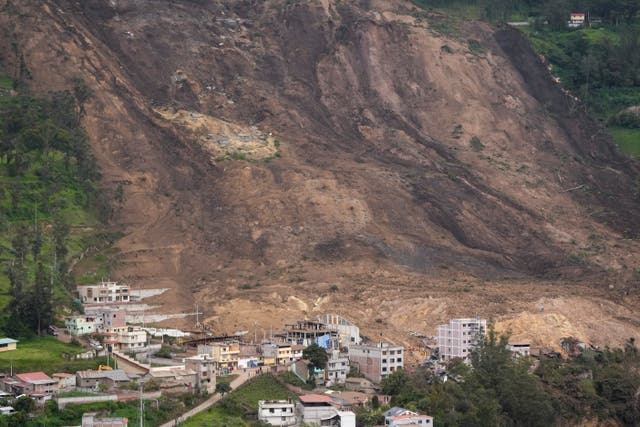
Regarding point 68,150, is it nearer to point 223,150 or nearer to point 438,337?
point 223,150

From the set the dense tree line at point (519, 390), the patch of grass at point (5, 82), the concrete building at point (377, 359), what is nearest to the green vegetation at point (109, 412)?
the dense tree line at point (519, 390)

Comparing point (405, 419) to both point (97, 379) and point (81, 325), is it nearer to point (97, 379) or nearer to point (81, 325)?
point (97, 379)

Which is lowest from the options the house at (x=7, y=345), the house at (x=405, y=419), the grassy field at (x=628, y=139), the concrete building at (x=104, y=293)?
the house at (x=405, y=419)

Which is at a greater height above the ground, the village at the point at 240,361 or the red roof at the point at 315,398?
the village at the point at 240,361

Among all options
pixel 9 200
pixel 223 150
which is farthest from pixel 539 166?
pixel 9 200

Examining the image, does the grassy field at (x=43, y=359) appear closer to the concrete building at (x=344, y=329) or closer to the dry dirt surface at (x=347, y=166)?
the dry dirt surface at (x=347, y=166)

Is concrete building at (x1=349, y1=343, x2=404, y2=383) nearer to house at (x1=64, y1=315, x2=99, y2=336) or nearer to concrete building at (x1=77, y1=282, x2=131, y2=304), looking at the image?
house at (x1=64, y1=315, x2=99, y2=336)

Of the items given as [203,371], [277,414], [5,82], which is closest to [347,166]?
[5,82]
